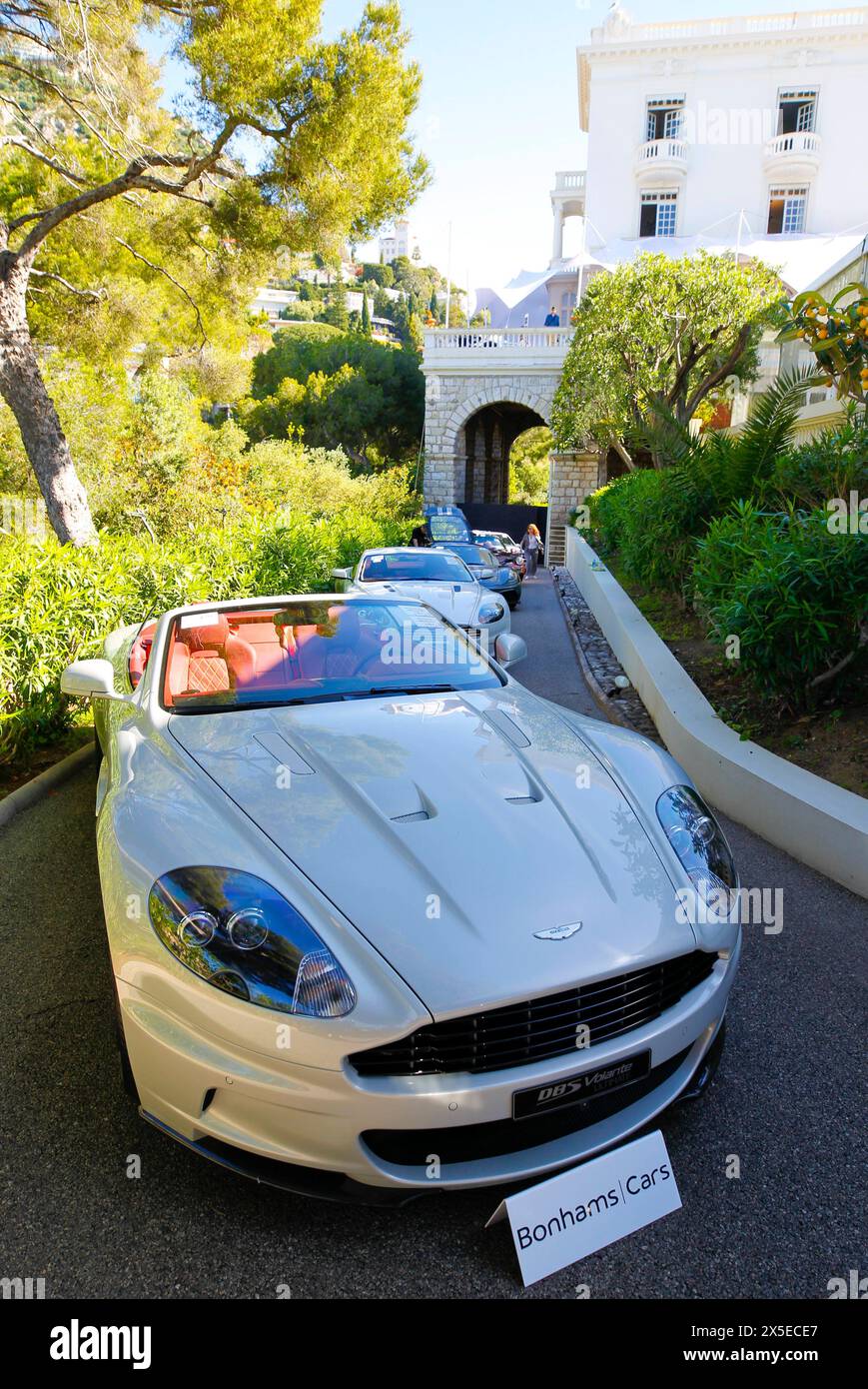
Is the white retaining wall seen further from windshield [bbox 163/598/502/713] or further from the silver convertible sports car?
windshield [bbox 163/598/502/713]

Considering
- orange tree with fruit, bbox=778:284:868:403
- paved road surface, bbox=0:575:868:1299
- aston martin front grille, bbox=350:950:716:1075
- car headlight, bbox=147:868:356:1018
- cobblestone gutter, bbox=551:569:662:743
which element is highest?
orange tree with fruit, bbox=778:284:868:403

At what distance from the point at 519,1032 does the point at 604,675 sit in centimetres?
733

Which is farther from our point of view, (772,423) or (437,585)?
(437,585)

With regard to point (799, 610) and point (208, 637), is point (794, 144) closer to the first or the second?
point (799, 610)

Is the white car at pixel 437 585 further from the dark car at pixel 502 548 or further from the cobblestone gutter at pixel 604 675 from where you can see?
the dark car at pixel 502 548

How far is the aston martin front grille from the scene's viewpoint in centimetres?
192

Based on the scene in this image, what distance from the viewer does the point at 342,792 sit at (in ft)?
8.35

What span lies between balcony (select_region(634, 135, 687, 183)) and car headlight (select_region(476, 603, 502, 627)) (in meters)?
45.7

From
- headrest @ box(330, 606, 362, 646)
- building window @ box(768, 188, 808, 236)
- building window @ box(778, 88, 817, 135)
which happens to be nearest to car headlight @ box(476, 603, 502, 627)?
headrest @ box(330, 606, 362, 646)

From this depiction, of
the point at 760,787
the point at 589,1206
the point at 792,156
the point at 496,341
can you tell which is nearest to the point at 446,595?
the point at 760,787

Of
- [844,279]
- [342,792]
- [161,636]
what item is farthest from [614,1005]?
[844,279]

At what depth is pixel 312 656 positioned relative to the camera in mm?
3721

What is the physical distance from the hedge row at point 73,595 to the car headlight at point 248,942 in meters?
3.79
